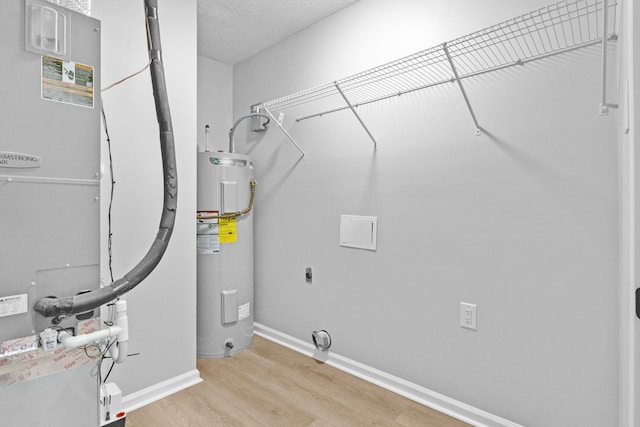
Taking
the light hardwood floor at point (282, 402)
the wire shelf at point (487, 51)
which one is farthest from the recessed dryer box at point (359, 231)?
the light hardwood floor at point (282, 402)

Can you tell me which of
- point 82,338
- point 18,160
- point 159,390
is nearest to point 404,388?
point 159,390

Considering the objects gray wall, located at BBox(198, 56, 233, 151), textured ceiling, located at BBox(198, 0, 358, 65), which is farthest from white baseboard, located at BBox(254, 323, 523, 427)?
textured ceiling, located at BBox(198, 0, 358, 65)

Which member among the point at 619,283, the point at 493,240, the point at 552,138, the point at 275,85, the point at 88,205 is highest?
the point at 275,85

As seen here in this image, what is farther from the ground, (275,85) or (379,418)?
(275,85)

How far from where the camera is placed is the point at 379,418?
69.4 inches

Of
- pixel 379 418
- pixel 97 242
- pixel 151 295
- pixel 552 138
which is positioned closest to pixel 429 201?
pixel 552 138

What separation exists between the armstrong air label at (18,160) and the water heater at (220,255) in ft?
4.80

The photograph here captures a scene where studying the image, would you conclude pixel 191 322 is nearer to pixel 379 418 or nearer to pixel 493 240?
pixel 379 418

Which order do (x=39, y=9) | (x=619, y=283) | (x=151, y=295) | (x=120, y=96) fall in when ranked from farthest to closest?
(x=151, y=295)
(x=120, y=96)
(x=619, y=283)
(x=39, y=9)

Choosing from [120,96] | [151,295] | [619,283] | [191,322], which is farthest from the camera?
[191,322]

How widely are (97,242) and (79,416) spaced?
52 cm

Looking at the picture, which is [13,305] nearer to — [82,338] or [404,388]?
[82,338]

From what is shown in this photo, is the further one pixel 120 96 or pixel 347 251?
pixel 347 251

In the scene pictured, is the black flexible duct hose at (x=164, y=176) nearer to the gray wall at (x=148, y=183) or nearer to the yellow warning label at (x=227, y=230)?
the gray wall at (x=148, y=183)
